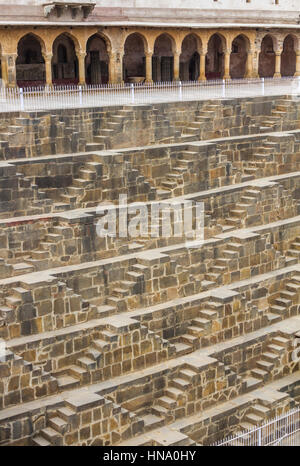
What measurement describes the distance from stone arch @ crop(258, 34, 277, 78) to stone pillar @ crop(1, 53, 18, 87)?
13.7 meters

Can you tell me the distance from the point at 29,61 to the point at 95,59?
2689mm

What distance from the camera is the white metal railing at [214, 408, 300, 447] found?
14.1 metres

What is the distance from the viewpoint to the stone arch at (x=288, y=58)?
3569 centimetres

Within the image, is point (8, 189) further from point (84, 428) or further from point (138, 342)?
point (84, 428)

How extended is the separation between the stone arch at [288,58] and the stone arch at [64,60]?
11.1m

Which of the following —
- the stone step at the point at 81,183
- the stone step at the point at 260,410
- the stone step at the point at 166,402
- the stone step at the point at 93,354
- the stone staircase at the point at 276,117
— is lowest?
the stone step at the point at 260,410

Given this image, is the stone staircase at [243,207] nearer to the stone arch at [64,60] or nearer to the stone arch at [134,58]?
the stone arch at [64,60]

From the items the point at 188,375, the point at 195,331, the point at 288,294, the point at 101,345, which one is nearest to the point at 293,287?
the point at 288,294

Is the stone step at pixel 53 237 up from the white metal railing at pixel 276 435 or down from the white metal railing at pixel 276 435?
up

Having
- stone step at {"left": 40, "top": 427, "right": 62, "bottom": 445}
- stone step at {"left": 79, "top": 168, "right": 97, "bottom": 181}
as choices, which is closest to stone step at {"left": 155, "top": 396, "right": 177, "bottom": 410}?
stone step at {"left": 40, "top": 427, "right": 62, "bottom": 445}

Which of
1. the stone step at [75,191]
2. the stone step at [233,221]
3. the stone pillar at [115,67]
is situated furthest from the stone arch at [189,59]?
the stone step at [75,191]

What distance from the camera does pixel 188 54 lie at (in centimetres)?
3241

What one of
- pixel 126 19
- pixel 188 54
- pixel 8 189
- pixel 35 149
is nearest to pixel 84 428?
pixel 8 189

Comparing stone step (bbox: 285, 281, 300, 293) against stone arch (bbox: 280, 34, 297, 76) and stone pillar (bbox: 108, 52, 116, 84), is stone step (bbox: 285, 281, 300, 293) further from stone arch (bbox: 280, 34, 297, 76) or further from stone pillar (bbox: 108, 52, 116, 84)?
stone arch (bbox: 280, 34, 297, 76)
